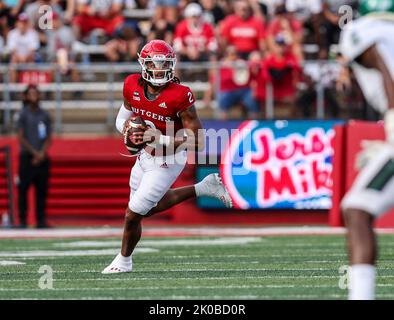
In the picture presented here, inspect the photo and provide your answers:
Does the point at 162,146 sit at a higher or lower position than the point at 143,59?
lower

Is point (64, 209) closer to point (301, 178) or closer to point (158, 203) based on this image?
point (301, 178)

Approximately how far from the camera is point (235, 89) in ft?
49.1

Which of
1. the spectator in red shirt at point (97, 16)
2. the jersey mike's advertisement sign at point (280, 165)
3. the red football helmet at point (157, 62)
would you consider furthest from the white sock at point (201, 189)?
the spectator in red shirt at point (97, 16)

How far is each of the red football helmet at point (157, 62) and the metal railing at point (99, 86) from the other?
645 cm

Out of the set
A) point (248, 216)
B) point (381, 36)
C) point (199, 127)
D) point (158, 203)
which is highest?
point (381, 36)

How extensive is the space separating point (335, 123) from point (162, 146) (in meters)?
6.61

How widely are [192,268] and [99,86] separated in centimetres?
694

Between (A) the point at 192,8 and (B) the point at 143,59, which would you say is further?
(A) the point at 192,8

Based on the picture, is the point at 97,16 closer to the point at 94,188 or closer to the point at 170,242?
the point at 94,188

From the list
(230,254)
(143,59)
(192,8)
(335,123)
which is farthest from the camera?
(192,8)

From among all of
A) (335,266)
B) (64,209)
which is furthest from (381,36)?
(64,209)

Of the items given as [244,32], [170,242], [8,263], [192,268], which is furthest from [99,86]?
[192,268]

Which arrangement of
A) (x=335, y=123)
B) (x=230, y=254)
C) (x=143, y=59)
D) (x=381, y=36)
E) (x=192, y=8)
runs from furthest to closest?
(x=192, y=8) < (x=335, y=123) < (x=230, y=254) < (x=143, y=59) < (x=381, y=36)

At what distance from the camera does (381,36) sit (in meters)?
5.58
